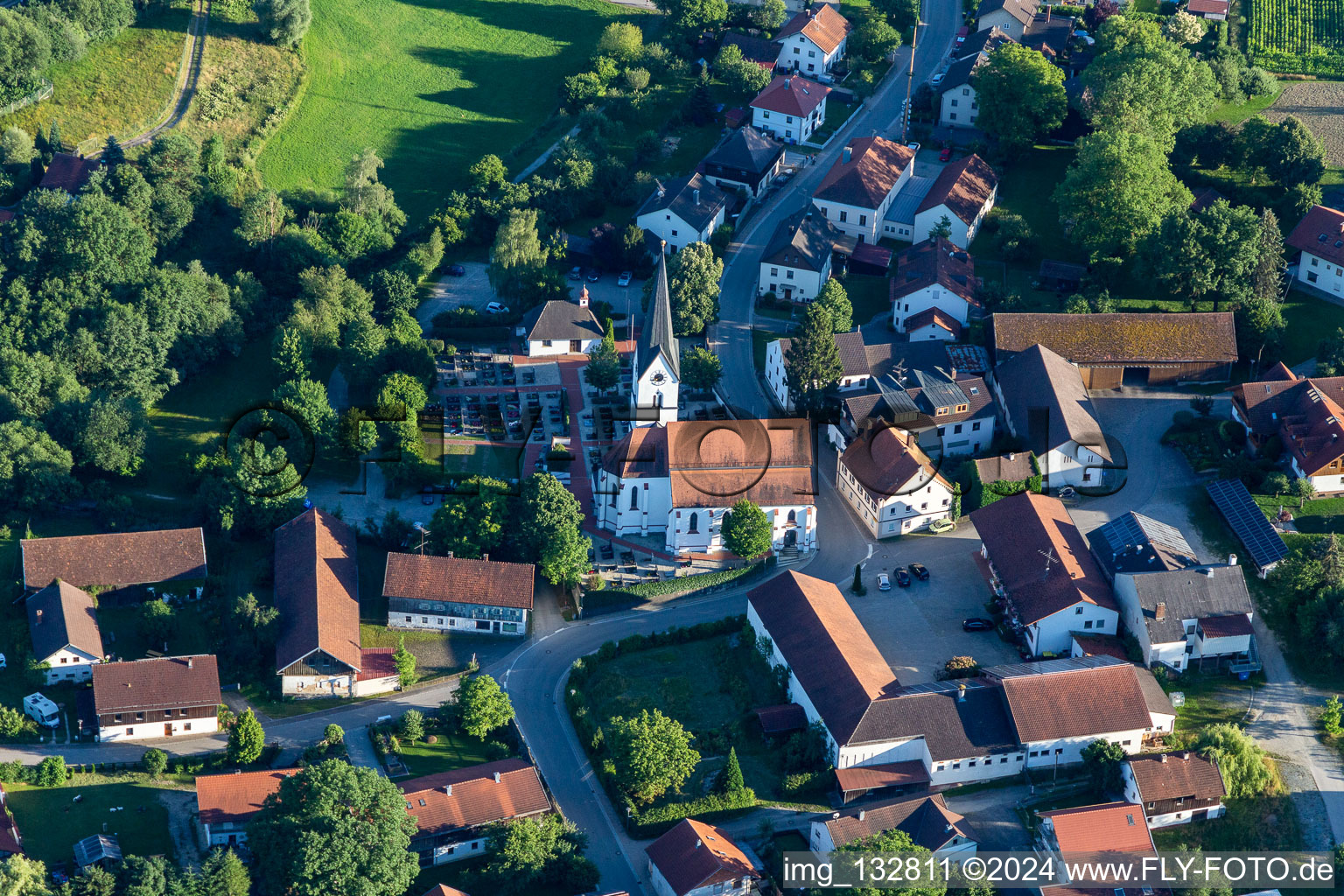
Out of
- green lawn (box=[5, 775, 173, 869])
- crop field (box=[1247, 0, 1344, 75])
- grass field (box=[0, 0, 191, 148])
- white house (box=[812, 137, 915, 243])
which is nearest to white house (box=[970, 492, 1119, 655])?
white house (box=[812, 137, 915, 243])

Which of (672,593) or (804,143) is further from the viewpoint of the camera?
(804,143)

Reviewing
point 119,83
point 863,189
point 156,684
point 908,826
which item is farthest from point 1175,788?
point 119,83

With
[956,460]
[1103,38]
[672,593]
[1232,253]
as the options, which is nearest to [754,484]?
[672,593]

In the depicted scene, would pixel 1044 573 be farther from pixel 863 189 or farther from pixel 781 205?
pixel 781 205

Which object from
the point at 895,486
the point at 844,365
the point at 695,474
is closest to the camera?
the point at 895,486

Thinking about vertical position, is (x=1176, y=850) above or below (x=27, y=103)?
below

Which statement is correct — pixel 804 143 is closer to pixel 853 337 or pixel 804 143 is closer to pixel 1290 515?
pixel 853 337

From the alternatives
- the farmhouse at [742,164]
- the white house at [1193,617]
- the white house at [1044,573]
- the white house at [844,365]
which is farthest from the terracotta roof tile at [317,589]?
the farmhouse at [742,164]

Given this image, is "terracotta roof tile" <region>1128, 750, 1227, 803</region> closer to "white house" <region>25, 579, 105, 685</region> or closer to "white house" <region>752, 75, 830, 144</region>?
"white house" <region>25, 579, 105, 685</region>
